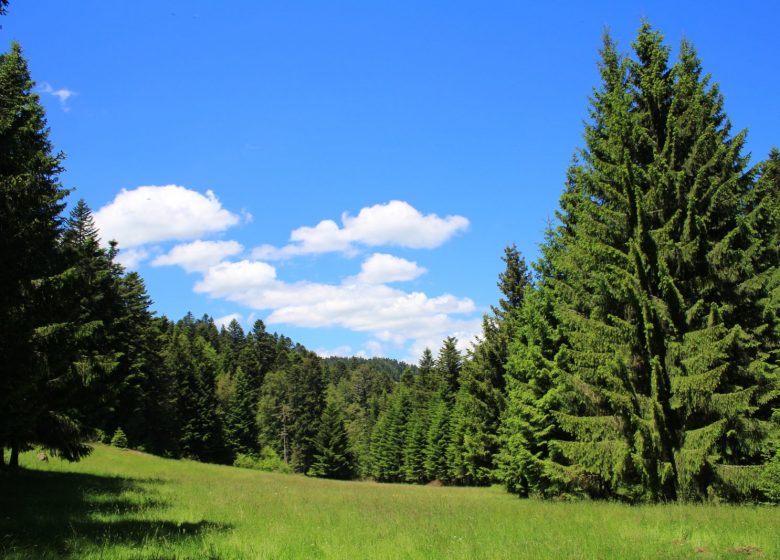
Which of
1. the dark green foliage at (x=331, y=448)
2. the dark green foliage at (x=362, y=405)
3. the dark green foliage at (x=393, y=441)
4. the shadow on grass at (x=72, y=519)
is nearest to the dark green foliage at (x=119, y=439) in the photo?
the dark green foliage at (x=331, y=448)

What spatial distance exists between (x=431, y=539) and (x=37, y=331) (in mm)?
12466

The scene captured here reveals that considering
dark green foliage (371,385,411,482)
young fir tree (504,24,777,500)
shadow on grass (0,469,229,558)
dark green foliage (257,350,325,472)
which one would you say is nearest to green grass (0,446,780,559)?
shadow on grass (0,469,229,558)

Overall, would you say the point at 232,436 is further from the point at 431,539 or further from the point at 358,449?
the point at 431,539

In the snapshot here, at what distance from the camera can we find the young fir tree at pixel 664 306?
14.3 m

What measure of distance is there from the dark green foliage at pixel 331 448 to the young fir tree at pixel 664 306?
56.5m

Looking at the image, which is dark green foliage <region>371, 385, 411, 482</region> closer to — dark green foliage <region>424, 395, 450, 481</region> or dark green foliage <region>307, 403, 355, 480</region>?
dark green foliage <region>307, 403, 355, 480</region>

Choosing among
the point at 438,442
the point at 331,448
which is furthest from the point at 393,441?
the point at 438,442

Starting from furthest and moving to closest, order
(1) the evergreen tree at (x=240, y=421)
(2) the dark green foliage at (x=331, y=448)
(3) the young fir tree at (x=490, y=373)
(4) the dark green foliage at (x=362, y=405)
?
(4) the dark green foliage at (x=362, y=405) → (1) the evergreen tree at (x=240, y=421) → (2) the dark green foliage at (x=331, y=448) → (3) the young fir tree at (x=490, y=373)

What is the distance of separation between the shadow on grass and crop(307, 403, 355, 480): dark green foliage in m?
51.9

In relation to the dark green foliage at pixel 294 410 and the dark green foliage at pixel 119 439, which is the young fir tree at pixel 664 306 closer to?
the dark green foliage at pixel 119 439

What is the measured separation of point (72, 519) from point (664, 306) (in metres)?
17.2

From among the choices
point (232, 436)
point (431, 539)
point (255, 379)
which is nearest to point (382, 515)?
point (431, 539)

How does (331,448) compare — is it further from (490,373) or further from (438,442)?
(490,373)

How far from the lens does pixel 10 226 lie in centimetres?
1098
